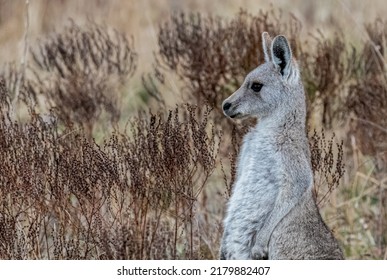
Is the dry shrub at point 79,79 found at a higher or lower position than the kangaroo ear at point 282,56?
higher

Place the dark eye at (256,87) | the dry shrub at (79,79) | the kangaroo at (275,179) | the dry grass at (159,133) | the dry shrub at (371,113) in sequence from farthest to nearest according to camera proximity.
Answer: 1. the dry shrub at (79,79)
2. the dry shrub at (371,113)
3. the dark eye at (256,87)
4. the dry grass at (159,133)
5. the kangaroo at (275,179)

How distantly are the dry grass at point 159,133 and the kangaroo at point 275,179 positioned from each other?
294 mm

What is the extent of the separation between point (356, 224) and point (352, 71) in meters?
1.78

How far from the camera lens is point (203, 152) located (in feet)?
23.1

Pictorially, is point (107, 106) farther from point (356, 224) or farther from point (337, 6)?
point (337, 6)

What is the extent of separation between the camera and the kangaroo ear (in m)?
7.00

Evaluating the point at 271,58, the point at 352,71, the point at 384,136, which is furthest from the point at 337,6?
the point at 271,58

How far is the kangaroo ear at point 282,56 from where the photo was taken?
7.00 metres

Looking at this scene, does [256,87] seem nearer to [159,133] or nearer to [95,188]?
[159,133]

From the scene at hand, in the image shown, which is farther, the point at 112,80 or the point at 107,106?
the point at 112,80

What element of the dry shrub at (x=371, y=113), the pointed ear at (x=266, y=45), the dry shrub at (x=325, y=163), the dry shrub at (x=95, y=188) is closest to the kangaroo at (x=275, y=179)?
the pointed ear at (x=266, y=45)

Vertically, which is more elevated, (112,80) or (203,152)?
(112,80)

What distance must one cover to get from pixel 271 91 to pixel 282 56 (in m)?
0.24

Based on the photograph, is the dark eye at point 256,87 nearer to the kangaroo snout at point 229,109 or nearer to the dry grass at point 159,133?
the kangaroo snout at point 229,109
